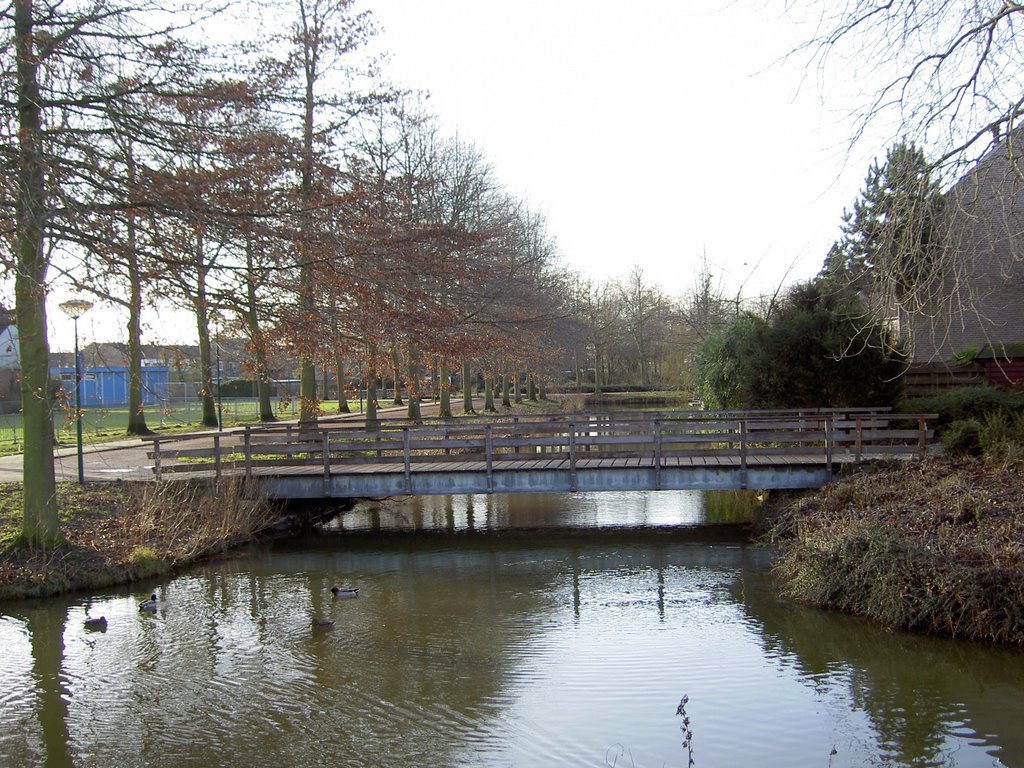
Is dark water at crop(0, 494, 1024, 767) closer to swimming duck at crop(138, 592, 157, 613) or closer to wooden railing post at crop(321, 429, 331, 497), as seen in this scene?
swimming duck at crop(138, 592, 157, 613)

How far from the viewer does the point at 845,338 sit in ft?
65.3

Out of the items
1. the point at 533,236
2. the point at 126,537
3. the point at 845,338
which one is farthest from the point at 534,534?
the point at 533,236

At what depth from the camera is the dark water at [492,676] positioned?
7280 mm

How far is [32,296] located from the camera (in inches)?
399

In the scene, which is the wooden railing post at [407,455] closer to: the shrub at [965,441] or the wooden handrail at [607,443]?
the wooden handrail at [607,443]

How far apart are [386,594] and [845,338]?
40.7 feet

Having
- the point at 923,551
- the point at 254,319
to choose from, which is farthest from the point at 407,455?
the point at 923,551

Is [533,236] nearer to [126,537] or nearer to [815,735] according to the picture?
[126,537]

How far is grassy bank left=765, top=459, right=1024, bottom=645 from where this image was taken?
31.3 feet

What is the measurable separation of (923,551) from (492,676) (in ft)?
17.0

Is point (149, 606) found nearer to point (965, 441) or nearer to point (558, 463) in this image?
point (558, 463)

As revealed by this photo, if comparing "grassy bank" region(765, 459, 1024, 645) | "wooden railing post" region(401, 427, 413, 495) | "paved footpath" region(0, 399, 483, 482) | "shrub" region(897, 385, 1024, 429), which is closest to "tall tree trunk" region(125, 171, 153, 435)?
"paved footpath" region(0, 399, 483, 482)

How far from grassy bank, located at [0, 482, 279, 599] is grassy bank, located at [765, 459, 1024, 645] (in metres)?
9.29

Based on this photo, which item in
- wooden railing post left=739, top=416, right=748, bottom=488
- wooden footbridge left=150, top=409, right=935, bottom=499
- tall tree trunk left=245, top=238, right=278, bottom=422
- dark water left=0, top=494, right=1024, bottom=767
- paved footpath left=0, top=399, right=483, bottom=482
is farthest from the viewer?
paved footpath left=0, top=399, right=483, bottom=482
